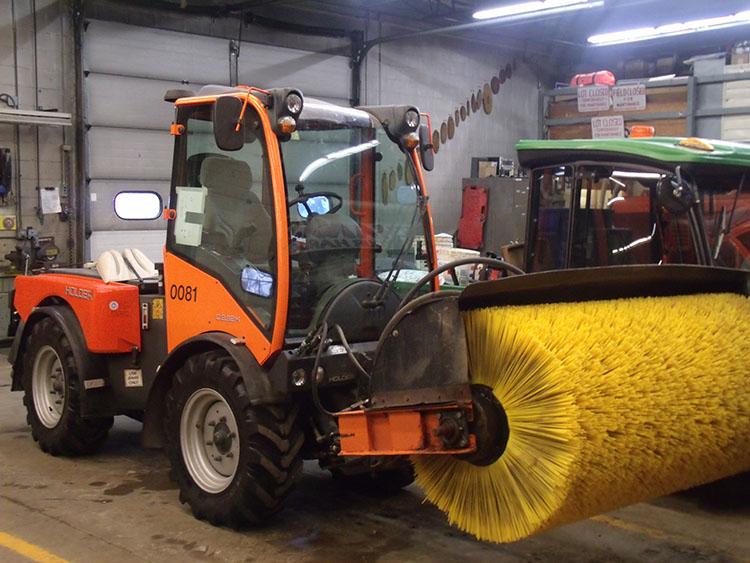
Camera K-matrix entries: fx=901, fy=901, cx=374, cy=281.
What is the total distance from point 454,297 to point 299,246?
128 cm

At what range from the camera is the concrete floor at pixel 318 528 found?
4.45m

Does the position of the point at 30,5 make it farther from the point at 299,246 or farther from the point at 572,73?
the point at 572,73

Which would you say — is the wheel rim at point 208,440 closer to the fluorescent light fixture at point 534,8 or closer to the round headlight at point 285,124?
the round headlight at point 285,124

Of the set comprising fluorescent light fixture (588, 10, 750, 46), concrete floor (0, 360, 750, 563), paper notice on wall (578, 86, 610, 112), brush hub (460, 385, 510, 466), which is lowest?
concrete floor (0, 360, 750, 563)

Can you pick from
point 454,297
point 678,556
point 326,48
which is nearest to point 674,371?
point 454,297

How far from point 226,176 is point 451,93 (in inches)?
447

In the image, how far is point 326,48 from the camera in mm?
13711

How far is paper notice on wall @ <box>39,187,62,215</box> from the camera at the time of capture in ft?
35.7

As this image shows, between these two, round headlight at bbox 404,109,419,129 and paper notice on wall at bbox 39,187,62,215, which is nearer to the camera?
round headlight at bbox 404,109,419,129

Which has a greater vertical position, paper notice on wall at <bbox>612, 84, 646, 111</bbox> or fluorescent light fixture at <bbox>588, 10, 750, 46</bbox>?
fluorescent light fixture at <bbox>588, 10, 750, 46</bbox>

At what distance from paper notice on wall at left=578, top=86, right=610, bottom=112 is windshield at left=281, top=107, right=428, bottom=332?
6737 mm

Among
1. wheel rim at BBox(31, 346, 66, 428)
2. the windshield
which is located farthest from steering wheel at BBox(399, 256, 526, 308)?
wheel rim at BBox(31, 346, 66, 428)

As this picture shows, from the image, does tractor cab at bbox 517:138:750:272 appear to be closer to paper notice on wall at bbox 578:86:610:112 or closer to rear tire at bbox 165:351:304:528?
rear tire at bbox 165:351:304:528

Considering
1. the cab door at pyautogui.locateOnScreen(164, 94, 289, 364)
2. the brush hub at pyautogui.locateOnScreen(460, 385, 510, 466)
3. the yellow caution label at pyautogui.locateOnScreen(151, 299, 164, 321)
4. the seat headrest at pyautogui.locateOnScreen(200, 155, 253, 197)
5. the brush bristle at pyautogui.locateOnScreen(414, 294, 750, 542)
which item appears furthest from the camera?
the yellow caution label at pyautogui.locateOnScreen(151, 299, 164, 321)
